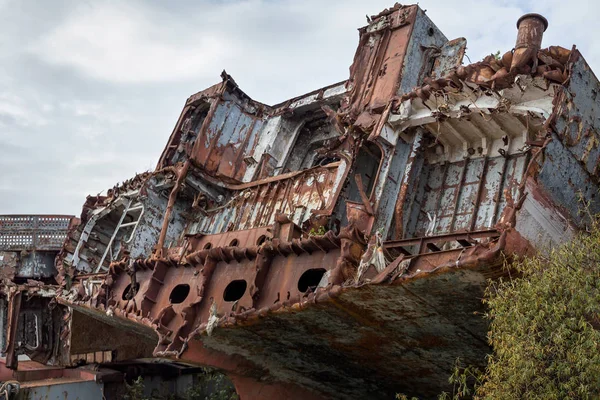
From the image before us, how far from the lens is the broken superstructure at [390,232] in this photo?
998 centimetres

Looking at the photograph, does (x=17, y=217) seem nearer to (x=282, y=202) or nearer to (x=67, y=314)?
(x=67, y=314)

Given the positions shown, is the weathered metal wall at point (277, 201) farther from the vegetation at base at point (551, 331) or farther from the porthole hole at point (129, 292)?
the vegetation at base at point (551, 331)

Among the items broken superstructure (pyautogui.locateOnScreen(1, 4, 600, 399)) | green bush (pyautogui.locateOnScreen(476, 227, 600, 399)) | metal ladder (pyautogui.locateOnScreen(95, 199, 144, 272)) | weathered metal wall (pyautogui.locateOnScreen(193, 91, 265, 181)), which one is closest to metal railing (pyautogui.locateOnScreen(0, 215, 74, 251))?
metal ladder (pyautogui.locateOnScreen(95, 199, 144, 272))

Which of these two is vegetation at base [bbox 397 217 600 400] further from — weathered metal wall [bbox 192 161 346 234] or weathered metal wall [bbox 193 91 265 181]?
weathered metal wall [bbox 193 91 265 181]

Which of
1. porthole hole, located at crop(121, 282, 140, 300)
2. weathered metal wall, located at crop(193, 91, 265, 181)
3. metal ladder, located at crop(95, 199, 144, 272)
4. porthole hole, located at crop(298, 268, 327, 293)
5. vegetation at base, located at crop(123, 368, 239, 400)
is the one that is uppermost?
weathered metal wall, located at crop(193, 91, 265, 181)

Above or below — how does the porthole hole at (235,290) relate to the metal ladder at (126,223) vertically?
below

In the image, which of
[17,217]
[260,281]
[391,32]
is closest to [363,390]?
[260,281]

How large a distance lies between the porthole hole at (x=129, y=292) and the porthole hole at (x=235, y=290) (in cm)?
280

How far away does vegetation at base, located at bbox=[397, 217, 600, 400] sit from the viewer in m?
7.44

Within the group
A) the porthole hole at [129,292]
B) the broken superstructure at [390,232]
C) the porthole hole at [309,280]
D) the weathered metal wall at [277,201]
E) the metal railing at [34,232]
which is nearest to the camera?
the broken superstructure at [390,232]

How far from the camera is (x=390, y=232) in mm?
12477

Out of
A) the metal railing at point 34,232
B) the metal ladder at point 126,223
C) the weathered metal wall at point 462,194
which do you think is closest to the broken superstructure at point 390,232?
the weathered metal wall at point 462,194

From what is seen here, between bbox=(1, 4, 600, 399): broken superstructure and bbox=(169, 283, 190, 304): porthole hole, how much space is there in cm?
3

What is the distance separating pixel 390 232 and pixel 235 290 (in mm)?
3086
